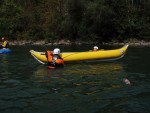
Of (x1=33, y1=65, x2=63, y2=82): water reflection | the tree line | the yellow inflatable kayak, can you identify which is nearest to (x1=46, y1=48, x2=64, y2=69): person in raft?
(x1=33, y1=65, x2=63, y2=82): water reflection

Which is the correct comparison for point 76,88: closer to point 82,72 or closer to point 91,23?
point 82,72

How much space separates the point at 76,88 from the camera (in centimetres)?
1340

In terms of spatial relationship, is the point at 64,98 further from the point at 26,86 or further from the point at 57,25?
the point at 57,25

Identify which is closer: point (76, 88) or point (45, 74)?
point (76, 88)

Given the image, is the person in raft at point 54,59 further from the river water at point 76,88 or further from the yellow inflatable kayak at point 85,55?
the yellow inflatable kayak at point 85,55

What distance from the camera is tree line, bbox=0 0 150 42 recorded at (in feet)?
133

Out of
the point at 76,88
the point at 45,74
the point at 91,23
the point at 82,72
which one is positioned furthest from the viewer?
the point at 91,23

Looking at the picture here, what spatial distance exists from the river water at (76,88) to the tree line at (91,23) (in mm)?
20694

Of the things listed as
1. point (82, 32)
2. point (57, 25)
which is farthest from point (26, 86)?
point (57, 25)

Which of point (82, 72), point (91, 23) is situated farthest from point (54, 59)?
point (91, 23)

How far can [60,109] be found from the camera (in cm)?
1036

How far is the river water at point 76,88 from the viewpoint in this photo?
34.6 feet

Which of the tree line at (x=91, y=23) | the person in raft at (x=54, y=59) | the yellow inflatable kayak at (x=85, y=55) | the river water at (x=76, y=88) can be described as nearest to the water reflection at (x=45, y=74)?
the river water at (x=76, y=88)

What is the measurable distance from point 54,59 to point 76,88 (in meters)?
5.76
